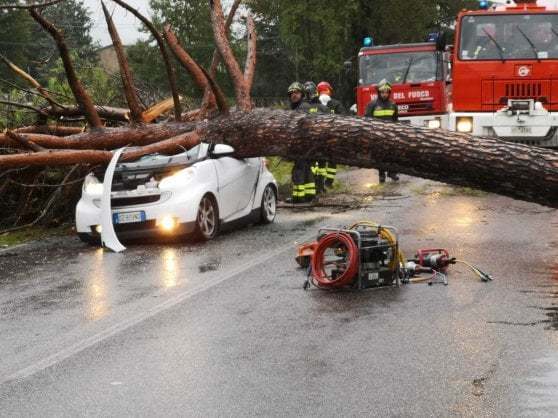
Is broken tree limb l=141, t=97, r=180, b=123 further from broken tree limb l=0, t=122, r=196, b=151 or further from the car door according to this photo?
the car door

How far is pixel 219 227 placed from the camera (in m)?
12.2

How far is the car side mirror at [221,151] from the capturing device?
1221cm

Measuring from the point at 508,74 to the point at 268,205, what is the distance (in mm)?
6024

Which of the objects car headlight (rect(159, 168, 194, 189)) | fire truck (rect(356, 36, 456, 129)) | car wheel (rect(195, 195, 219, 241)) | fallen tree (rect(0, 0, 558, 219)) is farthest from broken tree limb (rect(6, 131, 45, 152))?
fire truck (rect(356, 36, 456, 129))

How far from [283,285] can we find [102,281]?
1795 millimetres

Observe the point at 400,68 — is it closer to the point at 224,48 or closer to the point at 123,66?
the point at 224,48

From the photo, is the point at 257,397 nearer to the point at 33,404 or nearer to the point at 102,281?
the point at 33,404

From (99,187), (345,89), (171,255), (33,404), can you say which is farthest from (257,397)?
(345,89)

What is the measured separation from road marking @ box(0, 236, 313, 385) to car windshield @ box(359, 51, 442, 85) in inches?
627

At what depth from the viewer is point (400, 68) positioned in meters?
25.5

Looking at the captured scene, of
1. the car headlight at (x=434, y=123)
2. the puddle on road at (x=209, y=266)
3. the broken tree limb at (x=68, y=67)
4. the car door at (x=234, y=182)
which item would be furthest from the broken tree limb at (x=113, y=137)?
the car headlight at (x=434, y=123)

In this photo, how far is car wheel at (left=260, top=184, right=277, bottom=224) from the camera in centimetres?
1342

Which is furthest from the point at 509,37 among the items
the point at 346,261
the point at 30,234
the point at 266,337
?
the point at 266,337

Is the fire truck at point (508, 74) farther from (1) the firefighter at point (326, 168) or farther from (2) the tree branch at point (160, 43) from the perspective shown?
(2) the tree branch at point (160, 43)
